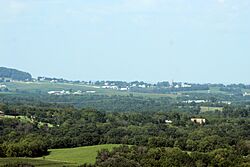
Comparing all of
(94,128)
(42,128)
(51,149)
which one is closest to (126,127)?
(94,128)

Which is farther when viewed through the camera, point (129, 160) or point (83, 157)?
point (83, 157)

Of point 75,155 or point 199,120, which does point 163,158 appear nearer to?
point 75,155

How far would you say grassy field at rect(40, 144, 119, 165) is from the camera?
7956 cm

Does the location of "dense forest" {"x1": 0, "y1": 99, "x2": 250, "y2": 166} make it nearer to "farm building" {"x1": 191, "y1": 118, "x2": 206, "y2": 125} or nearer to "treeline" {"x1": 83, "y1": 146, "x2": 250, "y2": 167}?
"treeline" {"x1": 83, "y1": 146, "x2": 250, "y2": 167}

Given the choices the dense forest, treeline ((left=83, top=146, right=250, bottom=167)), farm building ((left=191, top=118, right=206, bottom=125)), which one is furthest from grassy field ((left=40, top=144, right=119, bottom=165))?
farm building ((left=191, top=118, right=206, bottom=125))

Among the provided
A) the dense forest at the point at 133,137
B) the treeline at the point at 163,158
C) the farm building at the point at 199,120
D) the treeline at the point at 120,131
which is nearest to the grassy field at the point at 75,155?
the dense forest at the point at 133,137

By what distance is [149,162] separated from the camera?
233 feet

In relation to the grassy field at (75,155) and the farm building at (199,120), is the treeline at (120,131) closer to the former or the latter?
the farm building at (199,120)

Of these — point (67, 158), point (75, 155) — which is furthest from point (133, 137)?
point (67, 158)

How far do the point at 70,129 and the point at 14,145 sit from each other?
2468cm

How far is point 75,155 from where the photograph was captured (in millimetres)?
84312

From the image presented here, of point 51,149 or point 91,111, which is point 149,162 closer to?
point 51,149

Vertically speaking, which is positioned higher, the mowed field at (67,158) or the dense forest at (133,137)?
the dense forest at (133,137)

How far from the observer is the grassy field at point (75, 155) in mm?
79562
